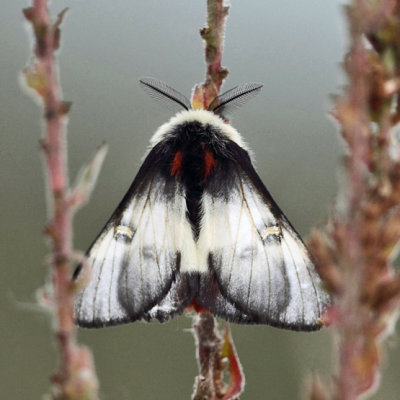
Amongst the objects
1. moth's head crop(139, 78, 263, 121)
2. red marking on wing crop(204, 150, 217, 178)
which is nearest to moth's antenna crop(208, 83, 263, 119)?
moth's head crop(139, 78, 263, 121)

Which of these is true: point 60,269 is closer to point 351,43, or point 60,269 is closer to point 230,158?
point 351,43

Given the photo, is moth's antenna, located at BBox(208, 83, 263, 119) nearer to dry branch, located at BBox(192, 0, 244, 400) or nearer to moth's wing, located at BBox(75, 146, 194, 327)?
moth's wing, located at BBox(75, 146, 194, 327)

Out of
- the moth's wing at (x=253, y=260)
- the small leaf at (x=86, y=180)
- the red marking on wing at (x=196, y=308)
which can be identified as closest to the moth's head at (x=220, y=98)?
the moth's wing at (x=253, y=260)

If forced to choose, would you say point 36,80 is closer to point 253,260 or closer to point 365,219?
point 365,219

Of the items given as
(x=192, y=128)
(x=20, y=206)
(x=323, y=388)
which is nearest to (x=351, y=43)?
(x=323, y=388)

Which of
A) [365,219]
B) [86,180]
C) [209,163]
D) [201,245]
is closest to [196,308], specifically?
[201,245]
